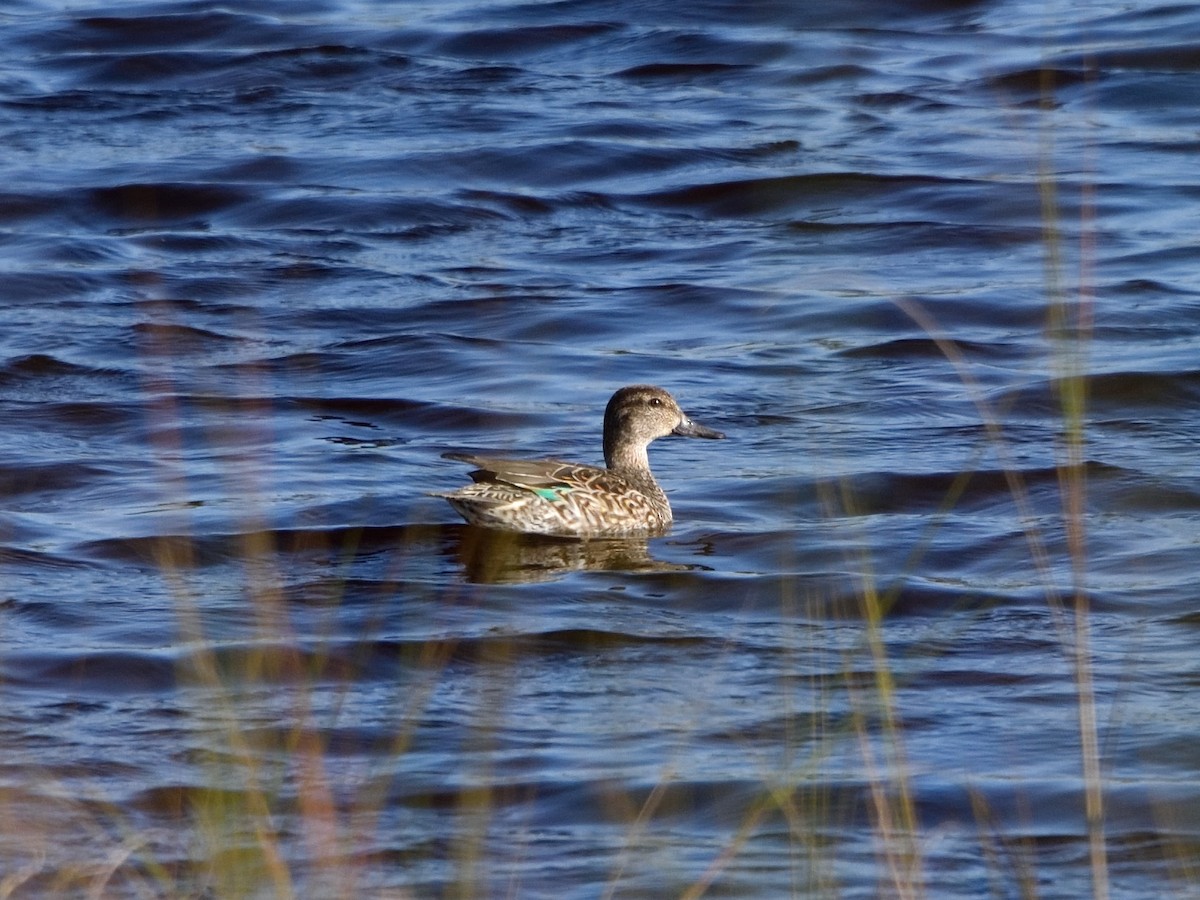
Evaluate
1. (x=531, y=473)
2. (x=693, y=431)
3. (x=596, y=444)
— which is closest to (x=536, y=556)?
(x=531, y=473)

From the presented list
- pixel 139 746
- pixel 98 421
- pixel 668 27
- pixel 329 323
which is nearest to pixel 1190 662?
pixel 139 746

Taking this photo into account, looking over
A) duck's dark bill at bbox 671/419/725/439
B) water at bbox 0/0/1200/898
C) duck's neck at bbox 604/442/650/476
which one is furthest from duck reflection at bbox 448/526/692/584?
duck's dark bill at bbox 671/419/725/439

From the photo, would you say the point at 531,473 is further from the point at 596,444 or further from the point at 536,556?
the point at 596,444

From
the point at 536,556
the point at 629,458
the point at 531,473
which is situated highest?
the point at 531,473

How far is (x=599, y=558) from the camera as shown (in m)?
8.11

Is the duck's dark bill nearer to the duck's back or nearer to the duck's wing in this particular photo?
the duck's back

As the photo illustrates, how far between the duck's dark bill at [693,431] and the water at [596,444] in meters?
0.20

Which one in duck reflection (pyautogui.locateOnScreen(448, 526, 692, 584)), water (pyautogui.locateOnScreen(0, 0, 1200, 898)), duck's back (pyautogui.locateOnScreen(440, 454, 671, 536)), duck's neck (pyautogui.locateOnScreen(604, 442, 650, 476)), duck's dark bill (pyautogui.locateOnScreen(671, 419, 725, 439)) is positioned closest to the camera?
water (pyautogui.locateOnScreen(0, 0, 1200, 898))

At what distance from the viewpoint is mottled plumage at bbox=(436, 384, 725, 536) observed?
802cm

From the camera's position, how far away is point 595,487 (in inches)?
326

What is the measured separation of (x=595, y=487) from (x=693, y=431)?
2.46ft

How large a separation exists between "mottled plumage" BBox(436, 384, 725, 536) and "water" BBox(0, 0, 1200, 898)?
0.15 metres

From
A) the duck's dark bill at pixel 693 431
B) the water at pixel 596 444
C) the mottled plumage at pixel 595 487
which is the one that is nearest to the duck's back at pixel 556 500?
the mottled plumage at pixel 595 487

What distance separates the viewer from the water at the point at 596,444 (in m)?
5.02
